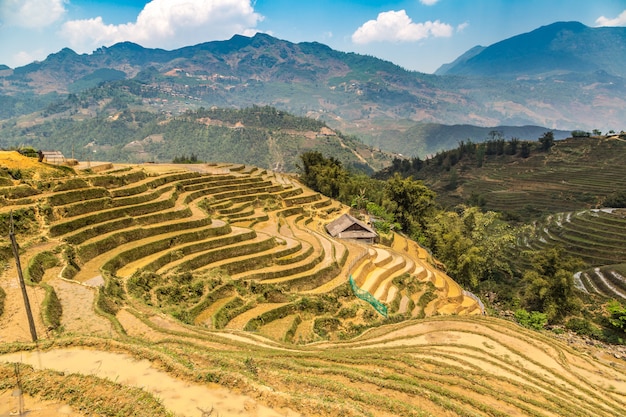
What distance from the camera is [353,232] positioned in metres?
38.3

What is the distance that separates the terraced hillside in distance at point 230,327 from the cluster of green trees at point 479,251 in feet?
17.4

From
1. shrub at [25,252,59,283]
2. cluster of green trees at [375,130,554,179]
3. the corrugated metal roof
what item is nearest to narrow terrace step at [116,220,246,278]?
shrub at [25,252,59,283]

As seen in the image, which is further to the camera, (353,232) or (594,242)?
(594,242)

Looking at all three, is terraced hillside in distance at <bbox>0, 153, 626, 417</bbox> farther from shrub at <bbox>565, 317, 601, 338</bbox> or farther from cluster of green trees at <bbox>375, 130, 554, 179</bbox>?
cluster of green trees at <bbox>375, 130, 554, 179</bbox>

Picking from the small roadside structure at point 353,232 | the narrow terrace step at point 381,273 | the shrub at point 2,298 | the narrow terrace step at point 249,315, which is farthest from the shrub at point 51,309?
the small roadside structure at point 353,232

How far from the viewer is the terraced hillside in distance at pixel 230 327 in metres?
8.50

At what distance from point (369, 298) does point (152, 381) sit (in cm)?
1668

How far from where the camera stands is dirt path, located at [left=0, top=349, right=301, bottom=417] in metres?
7.80

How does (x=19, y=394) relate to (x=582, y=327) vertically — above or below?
above

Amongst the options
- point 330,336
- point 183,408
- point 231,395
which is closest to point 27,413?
point 183,408

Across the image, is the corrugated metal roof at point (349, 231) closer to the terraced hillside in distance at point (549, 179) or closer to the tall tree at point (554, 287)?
the tall tree at point (554, 287)

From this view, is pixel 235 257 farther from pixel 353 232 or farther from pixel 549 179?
pixel 549 179

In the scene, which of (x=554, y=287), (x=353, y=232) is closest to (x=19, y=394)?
(x=353, y=232)

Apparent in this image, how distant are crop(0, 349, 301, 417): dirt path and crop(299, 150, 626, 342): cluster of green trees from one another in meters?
28.5
